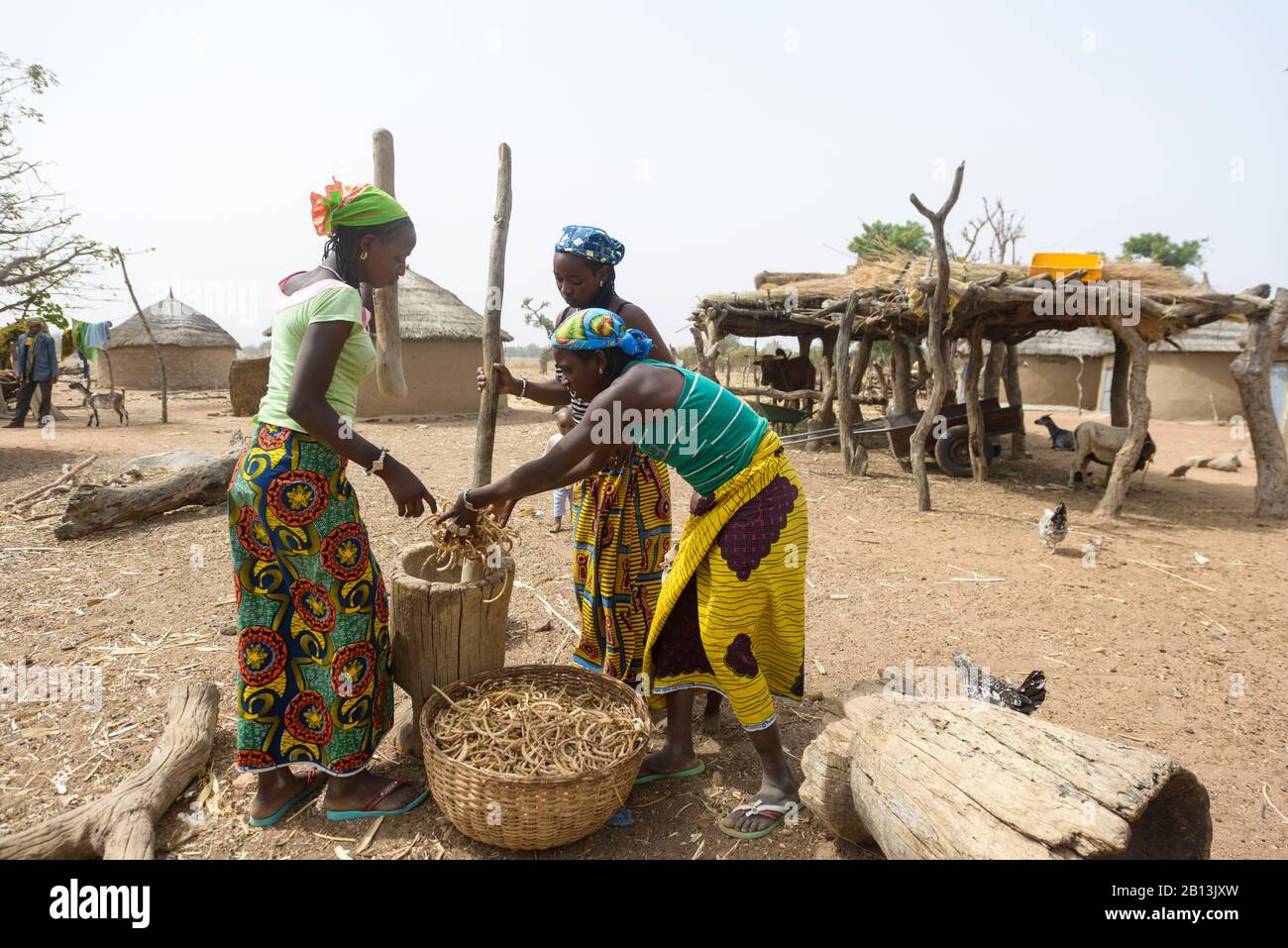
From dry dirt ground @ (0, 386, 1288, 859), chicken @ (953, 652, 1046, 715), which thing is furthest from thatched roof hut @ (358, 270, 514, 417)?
chicken @ (953, 652, 1046, 715)

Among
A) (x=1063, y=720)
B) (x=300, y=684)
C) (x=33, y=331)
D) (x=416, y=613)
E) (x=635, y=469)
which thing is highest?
(x=33, y=331)

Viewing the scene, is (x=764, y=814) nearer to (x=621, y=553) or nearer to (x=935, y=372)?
(x=621, y=553)

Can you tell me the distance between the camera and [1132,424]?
770cm

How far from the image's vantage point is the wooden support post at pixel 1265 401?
7.40 meters

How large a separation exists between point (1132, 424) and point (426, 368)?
12.6m

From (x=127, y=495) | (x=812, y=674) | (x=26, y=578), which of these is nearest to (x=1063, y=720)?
(x=812, y=674)

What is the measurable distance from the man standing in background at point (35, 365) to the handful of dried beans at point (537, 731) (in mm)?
12367

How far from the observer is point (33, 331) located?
11.3 m

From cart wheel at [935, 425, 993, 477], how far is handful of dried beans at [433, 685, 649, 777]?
8.70m

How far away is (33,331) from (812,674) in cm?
1322

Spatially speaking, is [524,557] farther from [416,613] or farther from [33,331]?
[33,331]

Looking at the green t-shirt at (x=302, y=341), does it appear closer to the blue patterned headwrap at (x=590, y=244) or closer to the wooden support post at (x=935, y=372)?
the blue patterned headwrap at (x=590, y=244)

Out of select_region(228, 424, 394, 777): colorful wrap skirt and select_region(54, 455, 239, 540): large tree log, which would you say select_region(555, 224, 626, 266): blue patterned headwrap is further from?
select_region(54, 455, 239, 540): large tree log

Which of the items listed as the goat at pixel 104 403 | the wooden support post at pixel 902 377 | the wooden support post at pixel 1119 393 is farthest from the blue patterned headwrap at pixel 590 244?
the goat at pixel 104 403
